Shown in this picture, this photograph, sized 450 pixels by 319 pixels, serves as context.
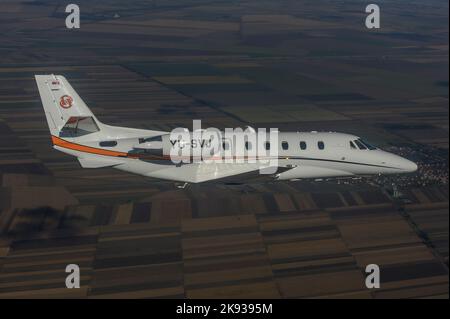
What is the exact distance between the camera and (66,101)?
31359 mm

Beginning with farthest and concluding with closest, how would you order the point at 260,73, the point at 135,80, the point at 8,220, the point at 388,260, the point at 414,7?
A: the point at 414,7 < the point at 260,73 < the point at 135,80 < the point at 8,220 < the point at 388,260

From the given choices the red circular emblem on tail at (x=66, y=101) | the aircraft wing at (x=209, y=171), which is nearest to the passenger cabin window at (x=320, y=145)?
the aircraft wing at (x=209, y=171)

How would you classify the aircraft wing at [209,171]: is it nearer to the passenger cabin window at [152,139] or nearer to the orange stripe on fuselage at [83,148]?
the passenger cabin window at [152,139]

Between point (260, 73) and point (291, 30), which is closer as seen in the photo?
point (260, 73)

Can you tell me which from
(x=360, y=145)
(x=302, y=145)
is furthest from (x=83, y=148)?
(x=360, y=145)

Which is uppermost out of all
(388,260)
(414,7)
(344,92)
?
(414,7)

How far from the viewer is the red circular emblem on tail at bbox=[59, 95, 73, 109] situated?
31.3 meters

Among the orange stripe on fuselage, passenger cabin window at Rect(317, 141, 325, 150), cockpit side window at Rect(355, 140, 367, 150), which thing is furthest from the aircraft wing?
cockpit side window at Rect(355, 140, 367, 150)

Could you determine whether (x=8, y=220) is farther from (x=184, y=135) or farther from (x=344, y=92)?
(x=344, y=92)

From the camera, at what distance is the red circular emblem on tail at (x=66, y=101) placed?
103 ft

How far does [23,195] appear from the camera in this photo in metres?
34.1

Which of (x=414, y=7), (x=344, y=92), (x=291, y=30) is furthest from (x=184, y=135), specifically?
(x=414, y=7)

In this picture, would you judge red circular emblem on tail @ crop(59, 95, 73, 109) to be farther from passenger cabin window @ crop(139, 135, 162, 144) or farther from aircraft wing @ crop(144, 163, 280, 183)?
aircraft wing @ crop(144, 163, 280, 183)
